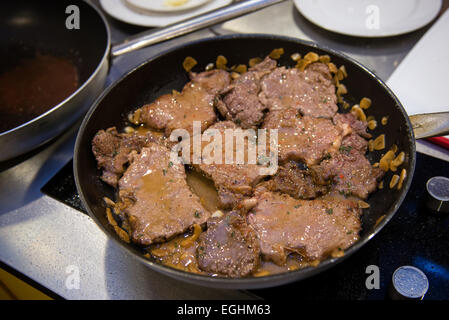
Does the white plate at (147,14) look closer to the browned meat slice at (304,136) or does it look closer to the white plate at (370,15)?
the white plate at (370,15)

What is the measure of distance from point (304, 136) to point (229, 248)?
636mm

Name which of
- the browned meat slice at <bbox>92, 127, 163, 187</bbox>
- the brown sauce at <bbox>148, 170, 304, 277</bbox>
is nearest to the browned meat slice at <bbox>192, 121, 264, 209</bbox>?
the brown sauce at <bbox>148, 170, 304, 277</bbox>

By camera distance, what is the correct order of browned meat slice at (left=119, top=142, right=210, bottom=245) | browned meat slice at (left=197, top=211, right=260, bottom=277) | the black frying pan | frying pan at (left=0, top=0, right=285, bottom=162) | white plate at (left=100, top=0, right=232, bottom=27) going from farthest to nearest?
white plate at (left=100, top=0, right=232, bottom=27), the black frying pan, frying pan at (left=0, top=0, right=285, bottom=162), browned meat slice at (left=119, top=142, right=210, bottom=245), browned meat slice at (left=197, top=211, right=260, bottom=277)

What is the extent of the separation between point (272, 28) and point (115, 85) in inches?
45.1

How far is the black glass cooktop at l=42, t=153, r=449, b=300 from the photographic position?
53.0 inches

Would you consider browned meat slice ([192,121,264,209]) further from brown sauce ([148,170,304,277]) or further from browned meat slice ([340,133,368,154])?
browned meat slice ([340,133,368,154])

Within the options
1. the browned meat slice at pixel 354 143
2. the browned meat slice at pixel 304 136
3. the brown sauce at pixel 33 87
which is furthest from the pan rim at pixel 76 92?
the browned meat slice at pixel 354 143

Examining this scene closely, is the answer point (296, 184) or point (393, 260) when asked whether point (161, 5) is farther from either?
point (393, 260)

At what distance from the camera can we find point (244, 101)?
71.9 inches

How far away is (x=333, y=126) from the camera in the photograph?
5.66 ft

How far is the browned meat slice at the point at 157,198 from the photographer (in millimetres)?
1459

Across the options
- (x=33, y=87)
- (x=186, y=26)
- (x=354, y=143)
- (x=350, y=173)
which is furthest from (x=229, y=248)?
(x=33, y=87)

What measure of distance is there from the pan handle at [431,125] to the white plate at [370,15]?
0.77m
